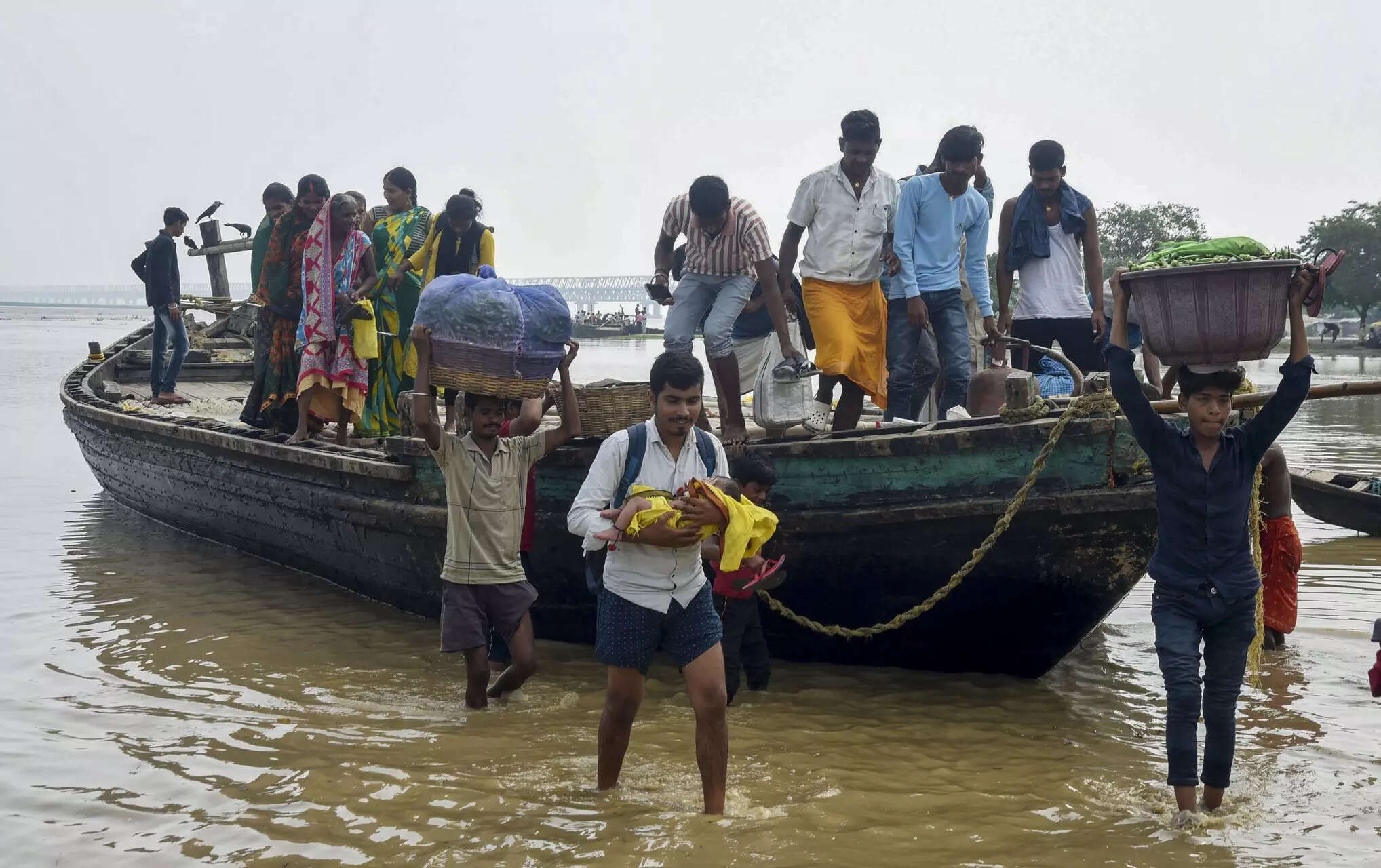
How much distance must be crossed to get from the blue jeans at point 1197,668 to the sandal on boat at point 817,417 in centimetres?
212

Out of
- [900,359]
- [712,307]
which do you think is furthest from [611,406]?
[900,359]

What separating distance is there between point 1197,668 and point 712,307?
9.97ft

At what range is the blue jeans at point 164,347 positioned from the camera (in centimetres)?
1130

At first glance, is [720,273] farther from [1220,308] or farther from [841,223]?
[1220,308]

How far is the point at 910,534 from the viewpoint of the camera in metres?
5.18

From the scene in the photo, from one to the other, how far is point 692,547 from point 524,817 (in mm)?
1049

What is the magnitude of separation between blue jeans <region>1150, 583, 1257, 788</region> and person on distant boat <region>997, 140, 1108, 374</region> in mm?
2965

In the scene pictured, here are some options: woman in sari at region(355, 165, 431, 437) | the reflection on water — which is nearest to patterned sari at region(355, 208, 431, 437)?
woman in sari at region(355, 165, 431, 437)

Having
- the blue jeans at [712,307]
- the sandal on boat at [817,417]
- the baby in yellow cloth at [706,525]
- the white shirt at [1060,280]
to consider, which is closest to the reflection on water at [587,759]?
the baby in yellow cloth at [706,525]

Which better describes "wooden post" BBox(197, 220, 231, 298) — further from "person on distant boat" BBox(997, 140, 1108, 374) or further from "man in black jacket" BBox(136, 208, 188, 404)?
"person on distant boat" BBox(997, 140, 1108, 374)

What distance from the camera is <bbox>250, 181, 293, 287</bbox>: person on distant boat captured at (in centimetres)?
820

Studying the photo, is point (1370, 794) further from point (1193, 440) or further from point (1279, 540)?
point (1279, 540)

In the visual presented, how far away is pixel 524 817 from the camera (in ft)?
13.1

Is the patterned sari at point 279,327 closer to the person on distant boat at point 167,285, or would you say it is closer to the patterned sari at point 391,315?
the patterned sari at point 391,315
